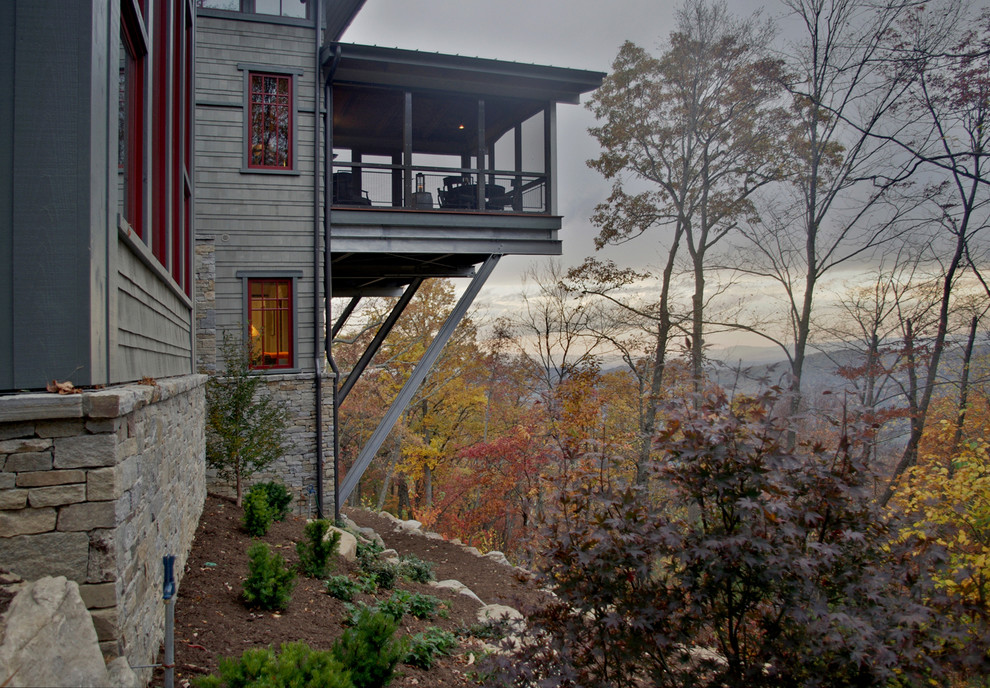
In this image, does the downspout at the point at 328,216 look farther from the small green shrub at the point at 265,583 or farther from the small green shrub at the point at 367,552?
the small green shrub at the point at 265,583

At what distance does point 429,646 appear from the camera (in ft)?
19.9

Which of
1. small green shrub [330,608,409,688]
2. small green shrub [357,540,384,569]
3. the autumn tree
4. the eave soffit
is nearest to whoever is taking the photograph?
small green shrub [330,608,409,688]

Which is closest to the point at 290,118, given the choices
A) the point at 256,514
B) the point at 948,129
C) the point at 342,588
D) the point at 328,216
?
the point at 328,216

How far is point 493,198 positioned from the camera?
38.5 feet

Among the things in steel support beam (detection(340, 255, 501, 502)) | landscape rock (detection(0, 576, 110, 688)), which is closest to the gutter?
steel support beam (detection(340, 255, 501, 502))

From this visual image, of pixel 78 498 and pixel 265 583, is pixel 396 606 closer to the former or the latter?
pixel 265 583

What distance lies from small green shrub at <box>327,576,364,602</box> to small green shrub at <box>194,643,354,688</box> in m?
3.15

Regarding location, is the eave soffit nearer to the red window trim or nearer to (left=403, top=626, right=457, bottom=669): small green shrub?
the red window trim

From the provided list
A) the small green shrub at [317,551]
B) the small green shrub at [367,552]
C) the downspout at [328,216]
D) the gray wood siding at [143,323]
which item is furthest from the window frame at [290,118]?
the small green shrub at [317,551]

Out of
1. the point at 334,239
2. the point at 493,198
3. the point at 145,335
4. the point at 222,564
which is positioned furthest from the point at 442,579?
the point at 145,335

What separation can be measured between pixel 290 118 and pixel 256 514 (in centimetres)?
632

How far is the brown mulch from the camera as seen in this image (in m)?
4.73

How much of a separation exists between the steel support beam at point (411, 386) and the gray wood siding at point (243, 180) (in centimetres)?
156

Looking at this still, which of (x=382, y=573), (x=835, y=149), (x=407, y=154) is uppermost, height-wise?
(x=835, y=149)
